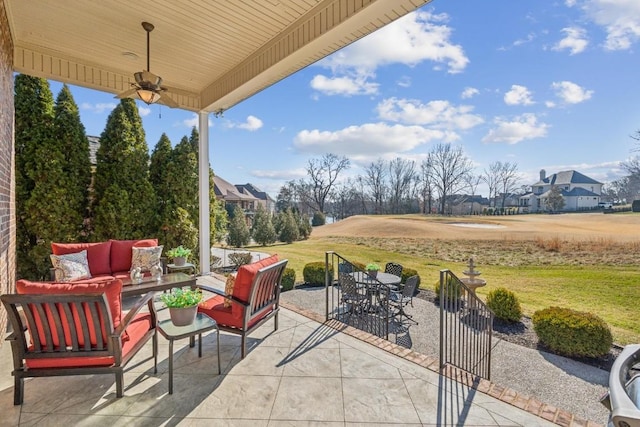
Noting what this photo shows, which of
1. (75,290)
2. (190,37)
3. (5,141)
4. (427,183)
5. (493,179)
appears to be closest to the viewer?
(75,290)

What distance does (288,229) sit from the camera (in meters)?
15.1

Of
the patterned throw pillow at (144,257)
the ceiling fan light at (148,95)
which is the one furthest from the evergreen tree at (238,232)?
the ceiling fan light at (148,95)

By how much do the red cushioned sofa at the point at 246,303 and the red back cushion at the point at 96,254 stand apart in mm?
2609

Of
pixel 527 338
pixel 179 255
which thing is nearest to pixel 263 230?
pixel 179 255

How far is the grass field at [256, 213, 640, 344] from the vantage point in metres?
5.44

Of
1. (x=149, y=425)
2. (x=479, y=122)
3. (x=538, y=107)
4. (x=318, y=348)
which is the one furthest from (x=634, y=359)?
(x=479, y=122)

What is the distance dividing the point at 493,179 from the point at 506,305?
354 centimetres

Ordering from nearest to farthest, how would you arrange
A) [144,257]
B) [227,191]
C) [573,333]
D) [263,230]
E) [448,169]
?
[573,333] < [144,257] < [448,169] < [263,230] < [227,191]

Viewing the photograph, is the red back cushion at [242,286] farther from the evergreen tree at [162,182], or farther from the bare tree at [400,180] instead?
the bare tree at [400,180]

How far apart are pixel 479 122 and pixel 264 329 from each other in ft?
25.3

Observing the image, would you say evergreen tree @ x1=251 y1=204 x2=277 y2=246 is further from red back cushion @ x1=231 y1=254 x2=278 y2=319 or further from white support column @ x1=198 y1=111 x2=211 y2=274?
red back cushion @ x1=231 y1=254 x2=278 y2=319

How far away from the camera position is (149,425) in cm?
214

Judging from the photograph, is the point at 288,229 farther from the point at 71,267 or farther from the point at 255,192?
the point at 255,192

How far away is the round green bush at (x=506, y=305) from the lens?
6.08 m
